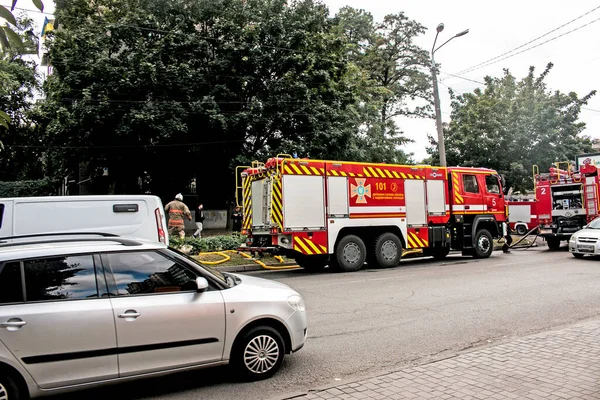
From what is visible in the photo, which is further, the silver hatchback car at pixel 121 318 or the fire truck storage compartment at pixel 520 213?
the fire truck storage compartment at pixel 520 213

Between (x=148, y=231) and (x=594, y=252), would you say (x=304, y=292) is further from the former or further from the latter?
(x=594, y=252)

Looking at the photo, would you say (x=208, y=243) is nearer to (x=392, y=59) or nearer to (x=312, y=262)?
(x=312, y=262)

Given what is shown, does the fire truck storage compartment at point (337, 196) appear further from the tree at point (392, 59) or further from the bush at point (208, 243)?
the tree at point (392, 59)

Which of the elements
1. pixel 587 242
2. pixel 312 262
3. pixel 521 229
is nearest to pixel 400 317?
pixel 312 262

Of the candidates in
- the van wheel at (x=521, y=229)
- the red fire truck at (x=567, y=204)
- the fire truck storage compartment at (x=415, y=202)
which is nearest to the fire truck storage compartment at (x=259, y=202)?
the fire truck storage compartment at (x=415, y=202)

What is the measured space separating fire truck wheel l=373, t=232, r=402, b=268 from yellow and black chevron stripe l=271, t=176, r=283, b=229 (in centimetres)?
305

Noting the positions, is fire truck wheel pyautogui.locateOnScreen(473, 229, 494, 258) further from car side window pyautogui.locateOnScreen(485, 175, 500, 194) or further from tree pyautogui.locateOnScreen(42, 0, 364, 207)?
tree pyautogui.locateOnScreen(42, 0, 364, 207)

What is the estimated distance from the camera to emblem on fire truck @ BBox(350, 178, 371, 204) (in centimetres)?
1321

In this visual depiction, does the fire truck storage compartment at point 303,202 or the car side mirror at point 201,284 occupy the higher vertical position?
the fire truck storage compartment at point 303,202

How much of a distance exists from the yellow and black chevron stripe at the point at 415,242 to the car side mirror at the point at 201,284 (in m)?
10.7

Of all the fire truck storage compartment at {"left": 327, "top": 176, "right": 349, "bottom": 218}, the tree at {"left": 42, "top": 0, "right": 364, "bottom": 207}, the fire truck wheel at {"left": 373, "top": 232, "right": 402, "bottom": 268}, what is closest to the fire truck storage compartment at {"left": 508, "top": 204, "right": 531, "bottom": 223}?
the tree at {"left": 42, "top": 0, "right": 364, "bottom": 207}

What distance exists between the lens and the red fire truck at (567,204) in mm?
18328

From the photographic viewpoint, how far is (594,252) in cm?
1424

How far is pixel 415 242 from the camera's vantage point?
1443 centimetres
